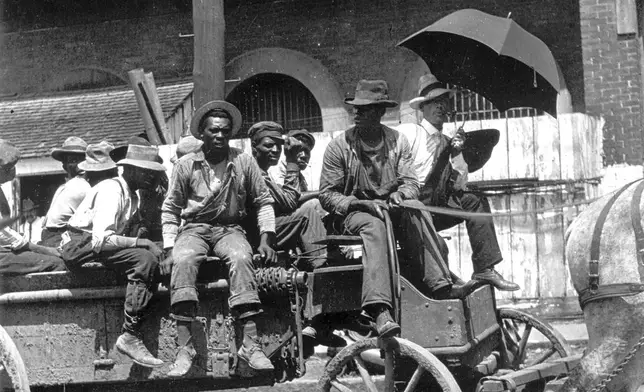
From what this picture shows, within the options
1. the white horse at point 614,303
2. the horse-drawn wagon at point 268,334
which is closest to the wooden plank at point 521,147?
the horse-drawn wagon at point 268,334

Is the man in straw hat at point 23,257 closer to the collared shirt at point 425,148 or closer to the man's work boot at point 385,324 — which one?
the man's work boot at point 385,324

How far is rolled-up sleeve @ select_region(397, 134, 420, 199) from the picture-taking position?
7841mm

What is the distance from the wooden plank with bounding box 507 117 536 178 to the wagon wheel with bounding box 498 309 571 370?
317 centimetres

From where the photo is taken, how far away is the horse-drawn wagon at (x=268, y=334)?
7.62m

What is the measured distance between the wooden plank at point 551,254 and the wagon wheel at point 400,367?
12.9ft

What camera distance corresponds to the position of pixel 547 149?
38.8 feet

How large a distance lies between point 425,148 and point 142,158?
226 cm

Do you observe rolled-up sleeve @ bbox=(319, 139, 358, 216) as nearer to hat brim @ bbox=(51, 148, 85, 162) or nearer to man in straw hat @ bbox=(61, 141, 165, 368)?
man in straw hat @ bbox=(61, 141, 165, 368)

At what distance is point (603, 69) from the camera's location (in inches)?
538

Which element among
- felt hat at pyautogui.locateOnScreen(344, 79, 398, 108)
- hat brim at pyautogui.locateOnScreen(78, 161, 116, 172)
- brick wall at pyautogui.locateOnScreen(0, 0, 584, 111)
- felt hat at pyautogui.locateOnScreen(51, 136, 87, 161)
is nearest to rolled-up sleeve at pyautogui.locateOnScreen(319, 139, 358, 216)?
felt hat at pyautogui.locateOnScreen(344, 79, 398, 108)

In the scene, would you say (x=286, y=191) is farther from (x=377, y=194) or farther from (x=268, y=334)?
(x=268, y=334)

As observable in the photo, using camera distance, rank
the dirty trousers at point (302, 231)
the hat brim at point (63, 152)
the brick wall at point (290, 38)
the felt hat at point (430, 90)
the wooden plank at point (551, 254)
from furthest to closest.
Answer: the brick wall at point (290, 38) < the wooden plank at point (551, 254) < the hat brim at point (63, 152) < the felt hat at point (430, 90) < the dirty trousers at point (302, 231)

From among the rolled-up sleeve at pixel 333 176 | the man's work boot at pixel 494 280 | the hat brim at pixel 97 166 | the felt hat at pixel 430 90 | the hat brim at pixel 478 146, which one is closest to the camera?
the rolled-up sleeve at pixel 333 176

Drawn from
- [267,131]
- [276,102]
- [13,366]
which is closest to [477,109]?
[276,102]
